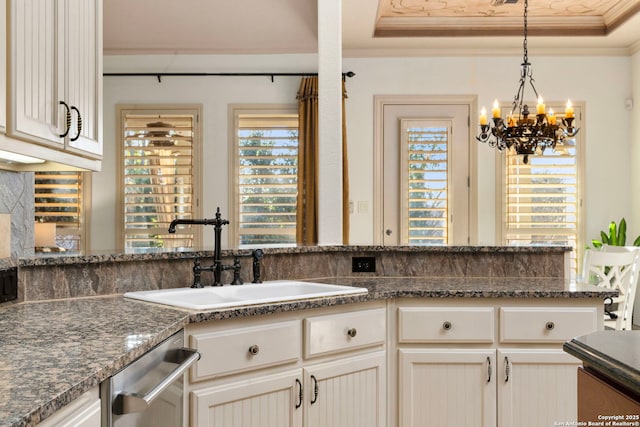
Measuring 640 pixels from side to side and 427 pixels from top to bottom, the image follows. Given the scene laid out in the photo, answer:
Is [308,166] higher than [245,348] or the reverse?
higher

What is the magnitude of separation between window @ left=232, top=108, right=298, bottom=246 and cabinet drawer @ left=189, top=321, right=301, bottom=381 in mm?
3344

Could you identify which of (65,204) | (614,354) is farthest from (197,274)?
(65,204)

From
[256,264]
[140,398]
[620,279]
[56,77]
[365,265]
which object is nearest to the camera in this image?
[140,398]

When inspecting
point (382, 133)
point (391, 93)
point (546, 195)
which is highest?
point (391, 93)

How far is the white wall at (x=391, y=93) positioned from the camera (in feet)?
17.7

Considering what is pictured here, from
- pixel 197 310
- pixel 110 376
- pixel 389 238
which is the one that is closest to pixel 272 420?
pixel 197 310

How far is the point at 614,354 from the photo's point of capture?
93 centimetres

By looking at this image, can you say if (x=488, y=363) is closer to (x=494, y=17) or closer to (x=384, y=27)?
(x=384, y=27)

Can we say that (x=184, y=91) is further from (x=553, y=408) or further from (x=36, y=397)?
(x=36, y=397)

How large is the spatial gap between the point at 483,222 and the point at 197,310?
409 centimetres

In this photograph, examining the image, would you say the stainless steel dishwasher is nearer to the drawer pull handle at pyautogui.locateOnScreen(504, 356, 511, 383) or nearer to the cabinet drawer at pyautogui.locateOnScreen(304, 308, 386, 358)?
the cabinet drawer at pyautogui.locateOnScreen(304, 308, 386, 358)

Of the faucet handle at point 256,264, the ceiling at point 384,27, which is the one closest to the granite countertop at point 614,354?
the faucet handle at point 256,264

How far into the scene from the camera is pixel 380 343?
231cm

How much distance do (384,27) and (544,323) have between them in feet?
11.4
